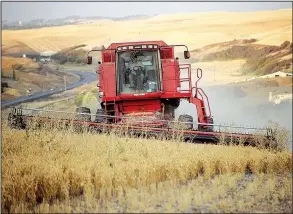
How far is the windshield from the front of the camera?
12.0 m

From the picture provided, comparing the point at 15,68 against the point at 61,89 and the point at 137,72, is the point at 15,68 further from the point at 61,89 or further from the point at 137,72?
the point at 137,72

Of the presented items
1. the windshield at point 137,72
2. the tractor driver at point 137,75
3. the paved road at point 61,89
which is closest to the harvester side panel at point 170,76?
the windshield at point 137,72

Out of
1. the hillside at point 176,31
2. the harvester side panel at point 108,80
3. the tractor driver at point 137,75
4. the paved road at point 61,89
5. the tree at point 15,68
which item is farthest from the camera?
the tree at point 15,68

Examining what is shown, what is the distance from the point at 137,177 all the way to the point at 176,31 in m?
9.22

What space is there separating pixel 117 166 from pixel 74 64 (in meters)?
14.6

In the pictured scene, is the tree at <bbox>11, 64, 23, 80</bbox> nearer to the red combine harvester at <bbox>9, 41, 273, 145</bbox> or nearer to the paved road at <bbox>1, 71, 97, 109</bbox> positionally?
the paved road at <bbox>1, 71, 97, 109</bbox>

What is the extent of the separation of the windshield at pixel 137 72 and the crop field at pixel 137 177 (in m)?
2.82

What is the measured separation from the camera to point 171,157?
27.1 feet

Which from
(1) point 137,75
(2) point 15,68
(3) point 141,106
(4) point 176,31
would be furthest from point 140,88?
(2) point 15,68

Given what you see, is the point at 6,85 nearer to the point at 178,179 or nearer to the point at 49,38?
the point at 49,38

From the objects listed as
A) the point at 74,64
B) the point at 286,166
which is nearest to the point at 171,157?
the point at 286,166

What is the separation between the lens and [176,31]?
1580 centimetres

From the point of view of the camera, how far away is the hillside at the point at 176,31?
47.5ft

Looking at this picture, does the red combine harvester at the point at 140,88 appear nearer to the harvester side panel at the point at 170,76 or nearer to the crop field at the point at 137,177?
the harvester side panel at the point at 170,76
